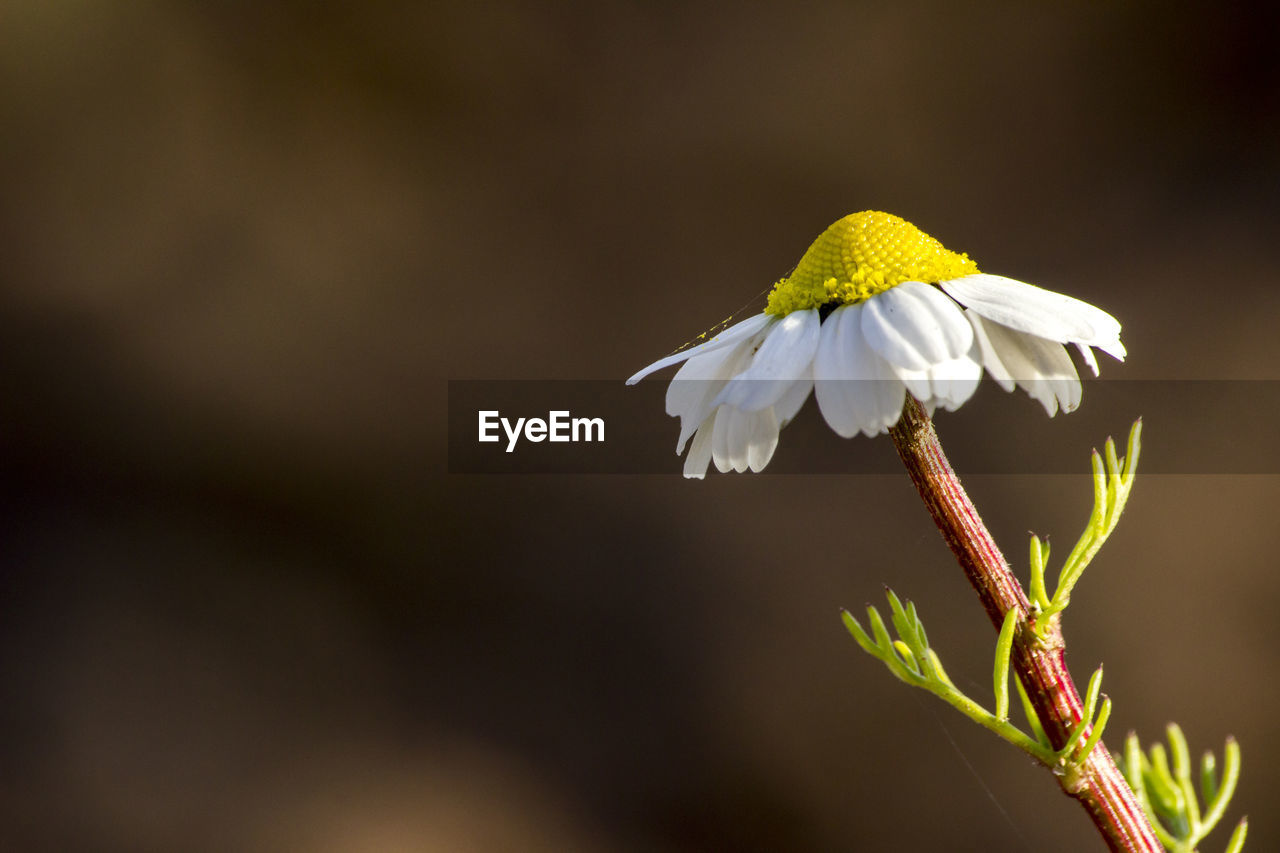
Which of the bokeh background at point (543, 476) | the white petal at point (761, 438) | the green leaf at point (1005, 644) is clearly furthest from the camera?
the bokeh background at point (543, 476)

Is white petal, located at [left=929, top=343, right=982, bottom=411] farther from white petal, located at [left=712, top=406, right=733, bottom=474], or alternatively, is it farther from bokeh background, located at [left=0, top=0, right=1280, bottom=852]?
bokeh background, located at [left=0, top=0, right=1280, bottom=852]

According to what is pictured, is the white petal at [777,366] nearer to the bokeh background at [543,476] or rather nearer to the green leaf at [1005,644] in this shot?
the green leaf at [1005,644]

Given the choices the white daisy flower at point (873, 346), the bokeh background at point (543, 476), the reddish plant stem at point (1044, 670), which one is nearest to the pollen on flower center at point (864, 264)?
the white daisy flower at point (873, 346)

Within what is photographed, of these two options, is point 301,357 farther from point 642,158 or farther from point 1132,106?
point 1132,106

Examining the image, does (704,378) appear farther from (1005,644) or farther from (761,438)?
(1005,644)

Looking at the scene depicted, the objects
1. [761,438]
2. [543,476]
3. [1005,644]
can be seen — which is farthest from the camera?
[543,476]

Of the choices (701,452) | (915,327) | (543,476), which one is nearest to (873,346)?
(915,327)
